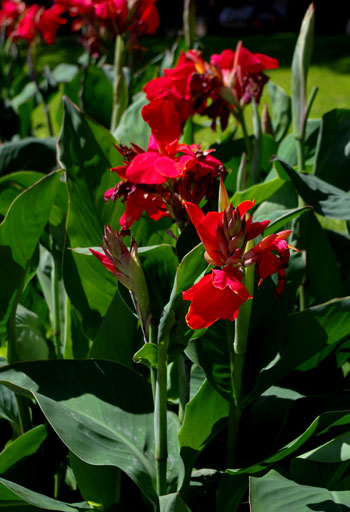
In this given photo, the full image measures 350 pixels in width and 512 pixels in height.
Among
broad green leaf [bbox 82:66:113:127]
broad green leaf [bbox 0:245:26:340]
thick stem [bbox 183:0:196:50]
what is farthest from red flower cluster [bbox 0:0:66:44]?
broad green leaf [bbox 0:245:26:340]

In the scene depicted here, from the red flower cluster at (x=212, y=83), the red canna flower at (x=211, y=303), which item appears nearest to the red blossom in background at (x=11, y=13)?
the red flower cluster at (x=212, y=83)

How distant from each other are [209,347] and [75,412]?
0.21 meters

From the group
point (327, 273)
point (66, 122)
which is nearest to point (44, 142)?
point (66, 122)

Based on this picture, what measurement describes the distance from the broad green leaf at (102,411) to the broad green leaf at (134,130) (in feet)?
1.69

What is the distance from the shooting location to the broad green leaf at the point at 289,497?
0.76 metres

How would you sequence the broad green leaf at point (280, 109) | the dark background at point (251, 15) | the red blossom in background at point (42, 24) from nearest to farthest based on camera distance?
1. the broad green leaf at point (280, 109)
2. the red blossom in background at point (42, 24)
3. the dark background at point (251, 15)

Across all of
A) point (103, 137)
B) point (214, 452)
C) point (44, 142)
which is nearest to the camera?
point (214, 452)

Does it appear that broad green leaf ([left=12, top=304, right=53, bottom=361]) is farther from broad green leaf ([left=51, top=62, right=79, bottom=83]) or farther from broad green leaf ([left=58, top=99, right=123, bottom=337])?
broad green leaf ([left=51, top=62, right=79, bottom=83])

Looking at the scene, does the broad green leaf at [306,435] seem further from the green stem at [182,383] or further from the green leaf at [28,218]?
the green leaf at [28,218]

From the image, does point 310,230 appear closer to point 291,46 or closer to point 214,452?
point 214,452

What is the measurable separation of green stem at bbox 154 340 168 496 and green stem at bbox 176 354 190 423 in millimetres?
84

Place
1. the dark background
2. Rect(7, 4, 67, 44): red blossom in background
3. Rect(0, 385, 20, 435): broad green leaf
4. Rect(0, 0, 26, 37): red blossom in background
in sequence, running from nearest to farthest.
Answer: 1. Rect(0, 385, 20, 435): broad green leaf
2. Rect(7, 4, 67, 44): red blossom in background
3. Rect(0, 0, 26, 37): red blossom in background
4. the dark background

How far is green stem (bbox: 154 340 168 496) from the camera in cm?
79

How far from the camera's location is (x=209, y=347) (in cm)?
90
